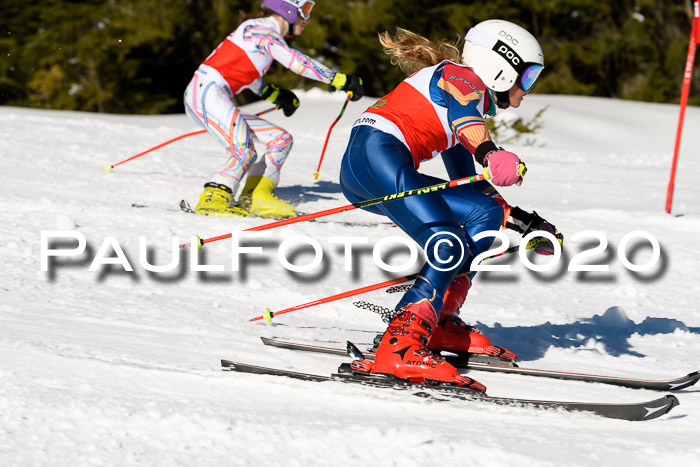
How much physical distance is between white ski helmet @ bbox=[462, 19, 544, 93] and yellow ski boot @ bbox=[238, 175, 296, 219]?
335 cm

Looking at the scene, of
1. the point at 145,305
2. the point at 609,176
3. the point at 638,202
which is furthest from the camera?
the point at 609,176

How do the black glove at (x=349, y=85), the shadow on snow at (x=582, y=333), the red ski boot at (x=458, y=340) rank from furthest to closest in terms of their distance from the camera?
1. the black glove at (x=349, y=85)
2. the shadow on snow at (x=582, y=333)
3. the red ski boot at (x=458, y=340)

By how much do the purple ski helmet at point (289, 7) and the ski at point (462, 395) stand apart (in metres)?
3.86

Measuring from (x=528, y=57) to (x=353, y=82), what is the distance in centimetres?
311

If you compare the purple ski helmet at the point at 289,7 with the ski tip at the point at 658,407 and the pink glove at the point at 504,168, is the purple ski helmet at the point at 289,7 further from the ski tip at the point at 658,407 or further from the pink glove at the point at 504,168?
the ski tip at the point at 658,407

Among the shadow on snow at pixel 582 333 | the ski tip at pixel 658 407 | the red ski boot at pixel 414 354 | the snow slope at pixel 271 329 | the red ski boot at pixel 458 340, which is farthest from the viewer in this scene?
the shadow on snow at pixel 582 333

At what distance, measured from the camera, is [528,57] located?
3568mm

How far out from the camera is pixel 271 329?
14.2ft

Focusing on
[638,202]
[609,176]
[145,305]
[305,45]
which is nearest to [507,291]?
[145,305]

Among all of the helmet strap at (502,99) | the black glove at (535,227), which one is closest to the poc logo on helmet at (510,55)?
the helmet strap at (502,99)

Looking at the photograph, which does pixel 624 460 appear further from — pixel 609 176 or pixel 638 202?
pixel 609 176

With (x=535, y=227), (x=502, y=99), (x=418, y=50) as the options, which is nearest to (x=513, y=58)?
(x=502, y=99)

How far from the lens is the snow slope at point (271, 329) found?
2.73 metres

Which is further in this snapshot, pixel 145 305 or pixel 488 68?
pixel 145 305
